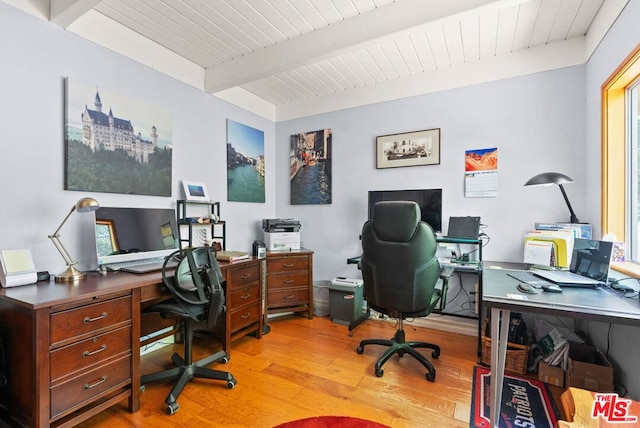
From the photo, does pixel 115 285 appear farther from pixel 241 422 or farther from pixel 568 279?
pixel 568 279

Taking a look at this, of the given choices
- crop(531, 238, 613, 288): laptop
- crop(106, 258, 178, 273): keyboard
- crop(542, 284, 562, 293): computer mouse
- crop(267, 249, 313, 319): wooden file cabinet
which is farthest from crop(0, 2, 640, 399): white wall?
crop(542, 284, 562, 293): computer mouse

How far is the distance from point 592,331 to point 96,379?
3.32m

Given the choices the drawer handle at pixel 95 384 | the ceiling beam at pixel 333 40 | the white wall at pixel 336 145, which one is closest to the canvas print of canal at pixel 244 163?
the white wall at pixel 336 145

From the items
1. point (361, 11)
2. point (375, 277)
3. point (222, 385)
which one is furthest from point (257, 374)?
point (361, 11)

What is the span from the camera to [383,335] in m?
2.78

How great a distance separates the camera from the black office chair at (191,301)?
1802 mm

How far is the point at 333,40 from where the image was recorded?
2.28 meters

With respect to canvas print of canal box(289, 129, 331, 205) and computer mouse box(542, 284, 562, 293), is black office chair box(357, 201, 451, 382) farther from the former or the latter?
canvas print of canal box(289, 129, 331, 205)

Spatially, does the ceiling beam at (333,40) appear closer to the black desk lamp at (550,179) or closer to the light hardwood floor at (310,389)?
the black desk lamp at (550,179)

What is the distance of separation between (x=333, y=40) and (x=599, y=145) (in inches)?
85.6

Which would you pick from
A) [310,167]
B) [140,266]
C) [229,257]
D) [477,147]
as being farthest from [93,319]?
[477,147]

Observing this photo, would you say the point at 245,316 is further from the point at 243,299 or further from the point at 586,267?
the point at 586,267

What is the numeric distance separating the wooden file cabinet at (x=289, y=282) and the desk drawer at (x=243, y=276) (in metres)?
0.36

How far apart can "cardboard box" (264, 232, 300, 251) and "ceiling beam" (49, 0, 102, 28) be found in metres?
2.27
